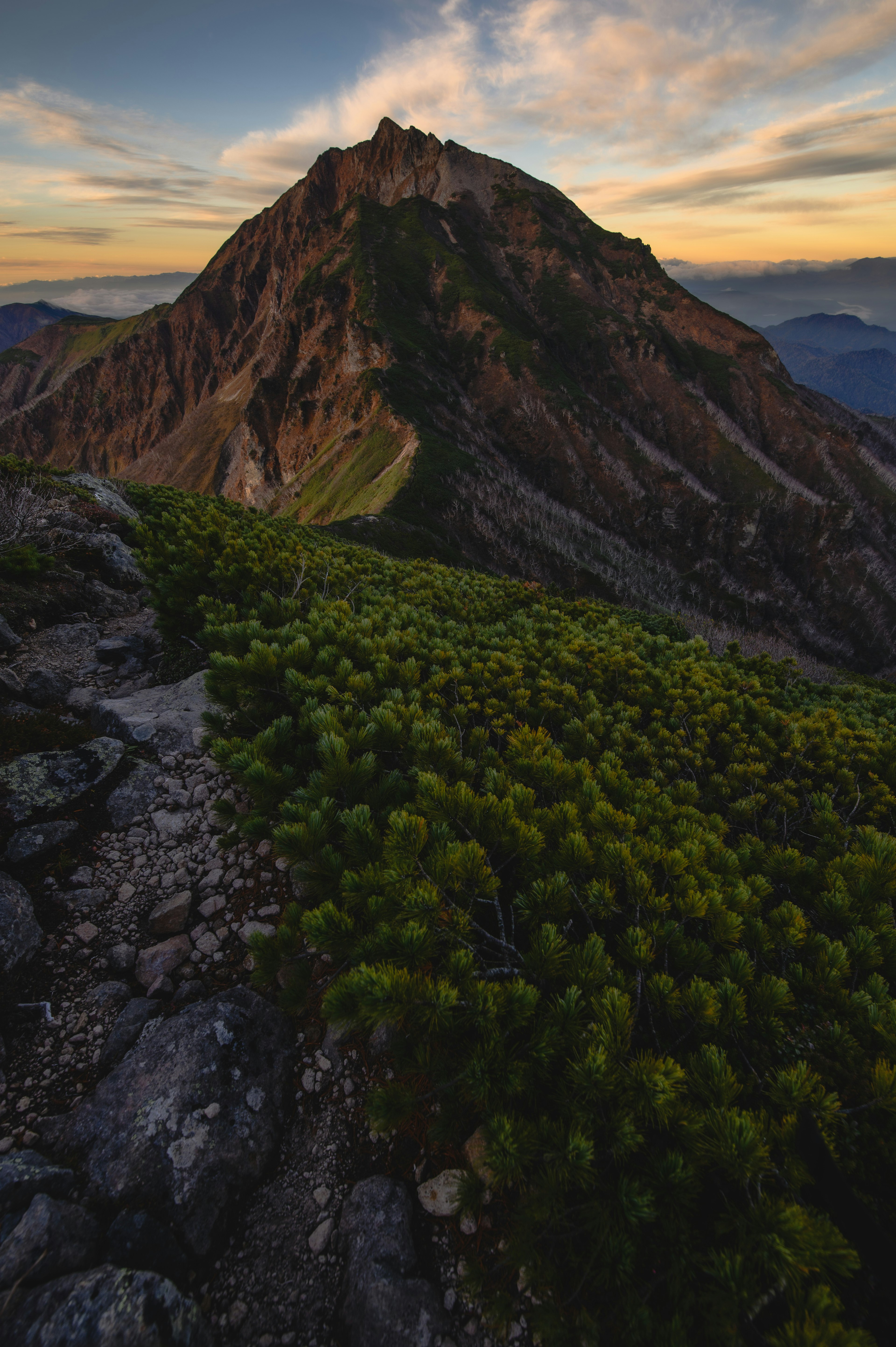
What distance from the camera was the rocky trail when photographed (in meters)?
2.19

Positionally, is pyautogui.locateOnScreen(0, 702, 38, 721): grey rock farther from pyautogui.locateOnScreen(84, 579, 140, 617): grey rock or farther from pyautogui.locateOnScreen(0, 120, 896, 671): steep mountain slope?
pyautogui.locateOnScreen(0, 120, 896, 671): steep mountain slope

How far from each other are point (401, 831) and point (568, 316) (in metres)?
134

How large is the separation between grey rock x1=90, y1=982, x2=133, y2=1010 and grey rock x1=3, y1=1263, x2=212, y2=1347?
4.89 ft

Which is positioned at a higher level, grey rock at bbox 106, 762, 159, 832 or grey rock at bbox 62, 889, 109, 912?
grey rock at bbox 106, 762, 159, 832

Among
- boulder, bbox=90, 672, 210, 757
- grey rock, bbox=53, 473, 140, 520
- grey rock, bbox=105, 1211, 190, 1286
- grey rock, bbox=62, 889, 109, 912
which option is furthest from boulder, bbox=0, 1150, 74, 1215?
grey rock, bbox=53, 473, 140, 520

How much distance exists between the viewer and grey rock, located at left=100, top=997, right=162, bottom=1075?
10.3 ft

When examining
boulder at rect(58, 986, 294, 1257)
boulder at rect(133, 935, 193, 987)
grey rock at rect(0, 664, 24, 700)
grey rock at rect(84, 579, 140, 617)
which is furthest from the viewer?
grey rock at rect(84, 579, 140, 617)

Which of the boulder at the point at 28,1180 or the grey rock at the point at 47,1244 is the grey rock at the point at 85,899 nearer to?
the boulder at the point at 28,1180

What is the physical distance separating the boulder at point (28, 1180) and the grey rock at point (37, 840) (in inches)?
81.2

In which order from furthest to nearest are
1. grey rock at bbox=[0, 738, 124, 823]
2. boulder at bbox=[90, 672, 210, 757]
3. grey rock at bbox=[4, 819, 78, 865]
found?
boulder at bbox=[90, 672, 210, 757] → grey rock at bbox=[0, 738, 124, 823] → grey rock at bbox=[4, 819, 78, 865]

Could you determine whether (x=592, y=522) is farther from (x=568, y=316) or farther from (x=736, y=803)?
(x=736, y=803)

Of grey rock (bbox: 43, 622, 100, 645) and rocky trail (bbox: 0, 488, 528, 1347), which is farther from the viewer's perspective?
grey rock (bbox: 43, 622, 100, 645)

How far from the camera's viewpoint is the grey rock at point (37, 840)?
3986 millimetres

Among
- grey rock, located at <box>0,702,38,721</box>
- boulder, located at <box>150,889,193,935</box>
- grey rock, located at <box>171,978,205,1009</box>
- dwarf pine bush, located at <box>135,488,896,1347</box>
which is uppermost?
dwarf pine bush, located at <box>135,488,896,1347</box>
